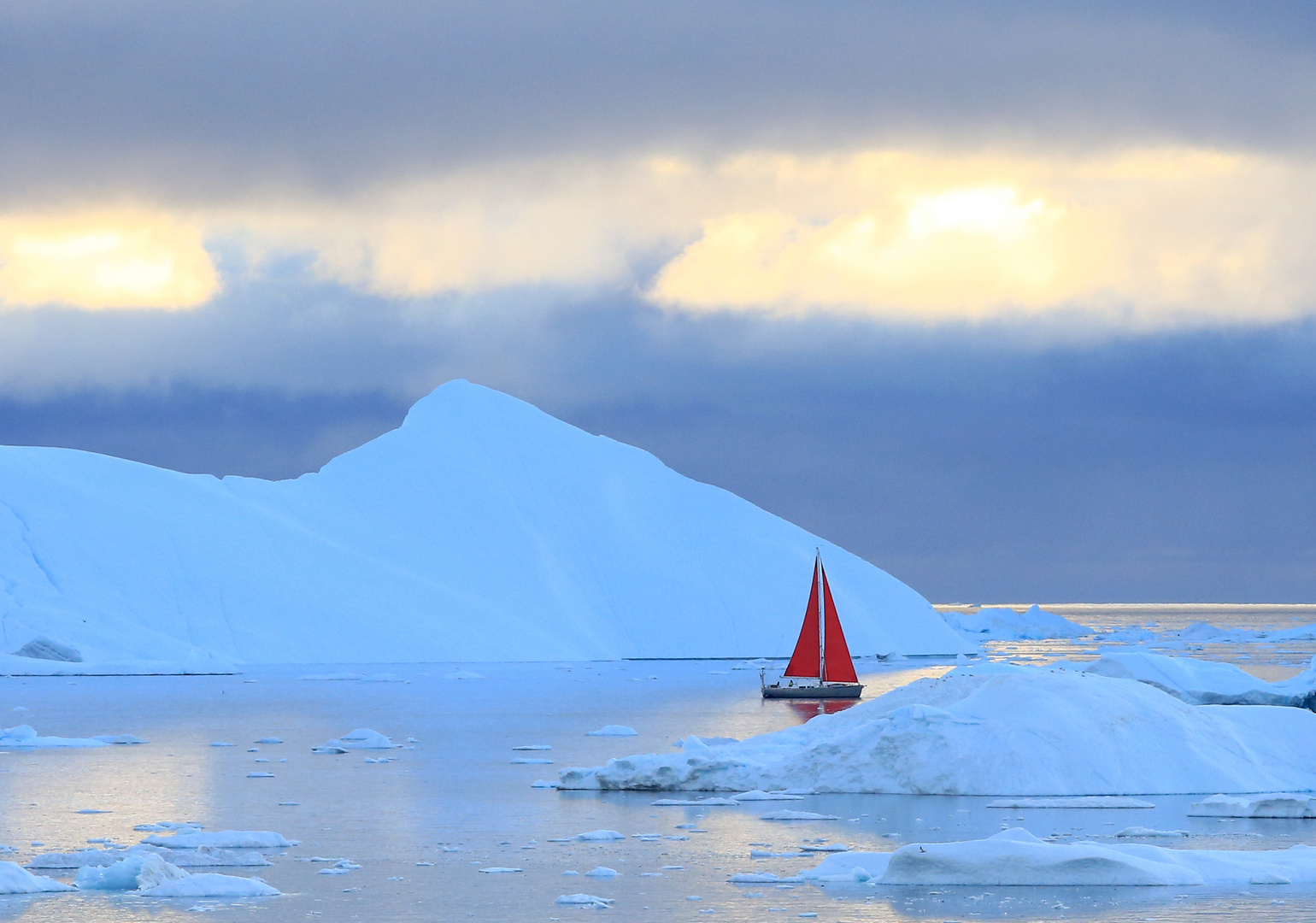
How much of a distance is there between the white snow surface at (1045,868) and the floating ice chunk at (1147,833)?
236 centimetres

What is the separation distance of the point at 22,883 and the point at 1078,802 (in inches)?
486

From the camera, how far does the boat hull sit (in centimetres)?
4688

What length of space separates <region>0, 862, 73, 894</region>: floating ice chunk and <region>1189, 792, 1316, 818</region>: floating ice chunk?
1277cm

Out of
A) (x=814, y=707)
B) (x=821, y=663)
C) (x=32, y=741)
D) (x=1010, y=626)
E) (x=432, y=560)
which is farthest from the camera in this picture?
(x=1010, y=626)

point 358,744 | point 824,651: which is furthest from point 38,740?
point 824,651

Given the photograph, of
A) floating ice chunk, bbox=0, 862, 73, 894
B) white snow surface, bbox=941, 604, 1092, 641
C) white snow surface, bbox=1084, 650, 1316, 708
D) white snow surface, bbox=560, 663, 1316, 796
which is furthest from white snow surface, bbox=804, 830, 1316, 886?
white snow surface, bbox=941, 604, 1092, 641

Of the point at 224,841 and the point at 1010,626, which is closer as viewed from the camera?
the point at 224,841

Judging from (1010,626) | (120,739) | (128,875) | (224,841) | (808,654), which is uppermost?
(1010,626)

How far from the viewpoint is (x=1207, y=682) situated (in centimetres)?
3709

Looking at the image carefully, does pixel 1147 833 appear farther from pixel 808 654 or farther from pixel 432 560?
pixel 432 560

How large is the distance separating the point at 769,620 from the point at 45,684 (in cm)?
3152

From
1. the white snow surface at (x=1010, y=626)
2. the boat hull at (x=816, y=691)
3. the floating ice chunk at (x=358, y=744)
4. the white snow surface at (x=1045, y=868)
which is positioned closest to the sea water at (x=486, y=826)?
the white snow surface at (x=1045, y=868)

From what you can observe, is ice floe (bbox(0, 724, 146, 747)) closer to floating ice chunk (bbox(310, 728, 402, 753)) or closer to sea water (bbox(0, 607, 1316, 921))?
sea water (bbox(0, 607, 1316, 921))

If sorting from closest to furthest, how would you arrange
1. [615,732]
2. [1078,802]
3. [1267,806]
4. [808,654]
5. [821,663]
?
[1267,806]
[1078,802]
[615,732]
[821,663]
[808,654]
